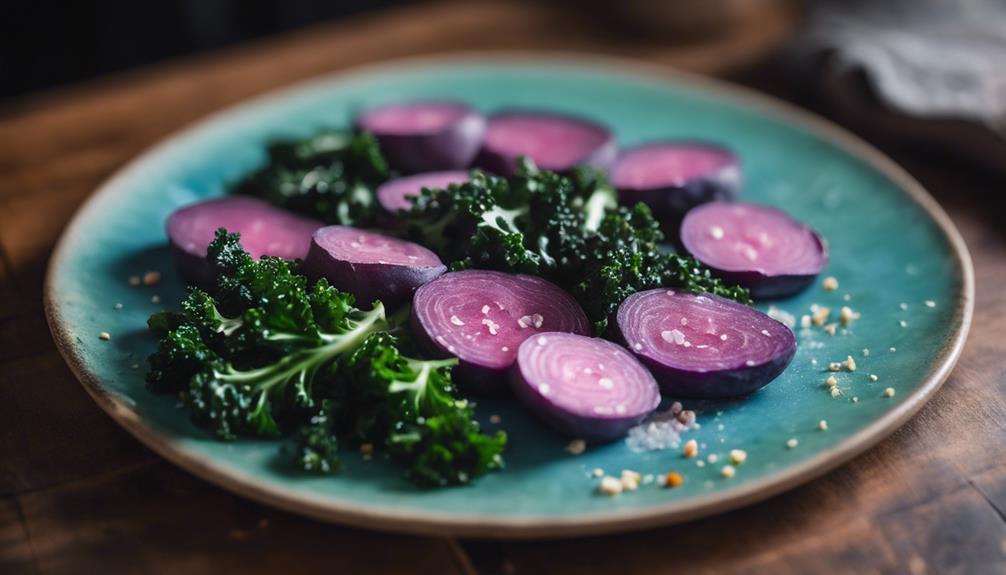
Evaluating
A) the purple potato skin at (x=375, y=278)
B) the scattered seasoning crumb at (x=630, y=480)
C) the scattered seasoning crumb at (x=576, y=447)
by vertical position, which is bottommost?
the scattered seasoning crumb at (x=576, y=447)

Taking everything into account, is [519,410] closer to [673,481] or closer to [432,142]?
[673,481]

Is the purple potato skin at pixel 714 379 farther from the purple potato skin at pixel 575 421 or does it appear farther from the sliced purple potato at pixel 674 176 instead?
the sliced purple potato at pixel 674 176

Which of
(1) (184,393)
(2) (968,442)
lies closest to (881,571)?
(2) (968,442)

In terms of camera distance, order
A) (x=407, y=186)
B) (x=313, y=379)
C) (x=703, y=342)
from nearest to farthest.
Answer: (x=313, y=379), (x=703, y=342), (x=407, y=186)

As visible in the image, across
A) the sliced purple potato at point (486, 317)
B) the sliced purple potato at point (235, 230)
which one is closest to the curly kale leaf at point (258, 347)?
the sliced purple potato at point (486, 317)

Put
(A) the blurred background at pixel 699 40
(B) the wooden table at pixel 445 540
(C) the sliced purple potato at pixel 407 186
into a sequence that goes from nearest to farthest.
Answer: (B) the wooden table at pixel 445 540 < (C) the sliced purple potato at pixel 407 186 < (A) the blurred background at pixel 699 40

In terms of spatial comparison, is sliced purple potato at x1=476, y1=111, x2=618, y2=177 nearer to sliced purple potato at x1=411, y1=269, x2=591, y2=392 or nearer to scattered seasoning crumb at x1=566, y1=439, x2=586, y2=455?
sliced purple potato at x1=411, y1=269, x2=591, y2=392

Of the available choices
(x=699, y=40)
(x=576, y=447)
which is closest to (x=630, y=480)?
(x=576, y=447)
